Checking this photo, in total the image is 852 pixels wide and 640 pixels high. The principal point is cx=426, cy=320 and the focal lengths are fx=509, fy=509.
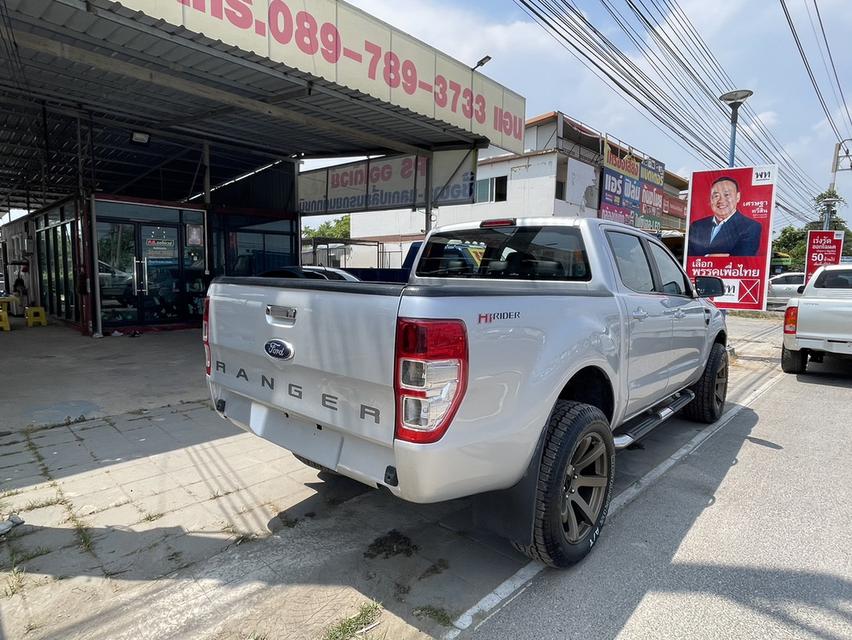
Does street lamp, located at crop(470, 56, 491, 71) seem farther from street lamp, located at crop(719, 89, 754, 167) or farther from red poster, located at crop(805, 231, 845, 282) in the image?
red poster, located at crop(805, 231, 845, 282)

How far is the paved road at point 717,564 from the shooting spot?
2.40m

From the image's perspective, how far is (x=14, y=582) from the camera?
262 cm

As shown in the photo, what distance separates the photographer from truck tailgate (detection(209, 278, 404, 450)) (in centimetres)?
224

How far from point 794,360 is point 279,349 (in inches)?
347

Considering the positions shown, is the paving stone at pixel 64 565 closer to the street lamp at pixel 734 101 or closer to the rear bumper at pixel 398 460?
the rear bumper at pixel 398 460

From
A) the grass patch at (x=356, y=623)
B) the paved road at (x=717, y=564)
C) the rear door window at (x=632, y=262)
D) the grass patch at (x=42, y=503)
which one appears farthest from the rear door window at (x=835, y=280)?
the grass patch at (x=42, y=503)

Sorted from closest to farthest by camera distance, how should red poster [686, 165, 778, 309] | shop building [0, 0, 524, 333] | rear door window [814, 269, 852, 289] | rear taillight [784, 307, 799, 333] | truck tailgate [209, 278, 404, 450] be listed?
truck tailgate [209, 278, 404, 450] → shop building [0, 0, 524, 333] → rear taillight [784, 307, 799, 333] → rear door window [814, 269, 852, 289] → red poster [686, 165, 778, 309]

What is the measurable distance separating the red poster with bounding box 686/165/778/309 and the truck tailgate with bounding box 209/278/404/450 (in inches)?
370


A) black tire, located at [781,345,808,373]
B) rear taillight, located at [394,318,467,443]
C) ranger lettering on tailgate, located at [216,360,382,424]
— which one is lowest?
black tire, located at [781,345,808,373]

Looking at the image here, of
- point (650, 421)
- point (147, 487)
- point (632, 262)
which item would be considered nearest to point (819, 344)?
point (650, 421)

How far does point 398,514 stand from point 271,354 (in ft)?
4.85

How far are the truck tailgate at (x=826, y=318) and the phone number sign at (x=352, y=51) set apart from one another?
223 inches

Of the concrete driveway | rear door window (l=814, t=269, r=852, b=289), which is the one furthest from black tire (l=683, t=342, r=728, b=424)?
rear door window (l=814, t=269, r=852, b=289)

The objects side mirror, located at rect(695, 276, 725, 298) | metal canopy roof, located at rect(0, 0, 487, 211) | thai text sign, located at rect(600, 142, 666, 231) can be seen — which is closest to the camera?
side mirror, located at rect(695, 276, 725, 298)
